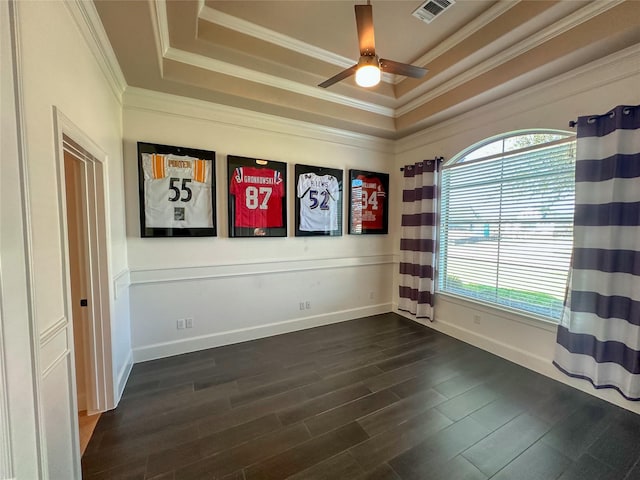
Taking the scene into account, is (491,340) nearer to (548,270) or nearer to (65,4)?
(548,270)

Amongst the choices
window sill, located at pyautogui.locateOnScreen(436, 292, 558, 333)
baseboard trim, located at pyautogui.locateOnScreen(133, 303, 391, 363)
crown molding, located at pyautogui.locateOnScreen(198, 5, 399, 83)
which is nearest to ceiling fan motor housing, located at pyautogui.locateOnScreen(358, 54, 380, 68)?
crown molding, located at pyautogui.locateOnScreen(198, 5, 399, 83)

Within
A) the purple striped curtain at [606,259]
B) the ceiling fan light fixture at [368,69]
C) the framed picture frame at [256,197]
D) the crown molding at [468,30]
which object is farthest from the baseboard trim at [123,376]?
the crown molding at [468,30]

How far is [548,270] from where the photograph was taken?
2646 mm

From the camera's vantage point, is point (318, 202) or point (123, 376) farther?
point (318, 202)

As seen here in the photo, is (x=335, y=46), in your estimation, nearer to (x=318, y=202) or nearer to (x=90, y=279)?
(x=318, y=202)

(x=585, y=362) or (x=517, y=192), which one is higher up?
(x=517, y=192)

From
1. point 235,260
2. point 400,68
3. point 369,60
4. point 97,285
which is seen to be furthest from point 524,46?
point 97,285

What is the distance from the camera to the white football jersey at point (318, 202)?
3.60m

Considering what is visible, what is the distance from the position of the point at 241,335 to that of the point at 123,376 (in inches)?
46.7

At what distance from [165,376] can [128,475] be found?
1051 millimetres

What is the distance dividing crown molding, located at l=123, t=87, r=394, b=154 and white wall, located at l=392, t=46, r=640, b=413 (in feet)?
3.26

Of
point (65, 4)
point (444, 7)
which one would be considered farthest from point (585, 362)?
point (65, 4)

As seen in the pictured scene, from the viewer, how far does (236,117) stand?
3.13 m

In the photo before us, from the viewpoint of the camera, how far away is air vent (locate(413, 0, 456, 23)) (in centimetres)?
223
